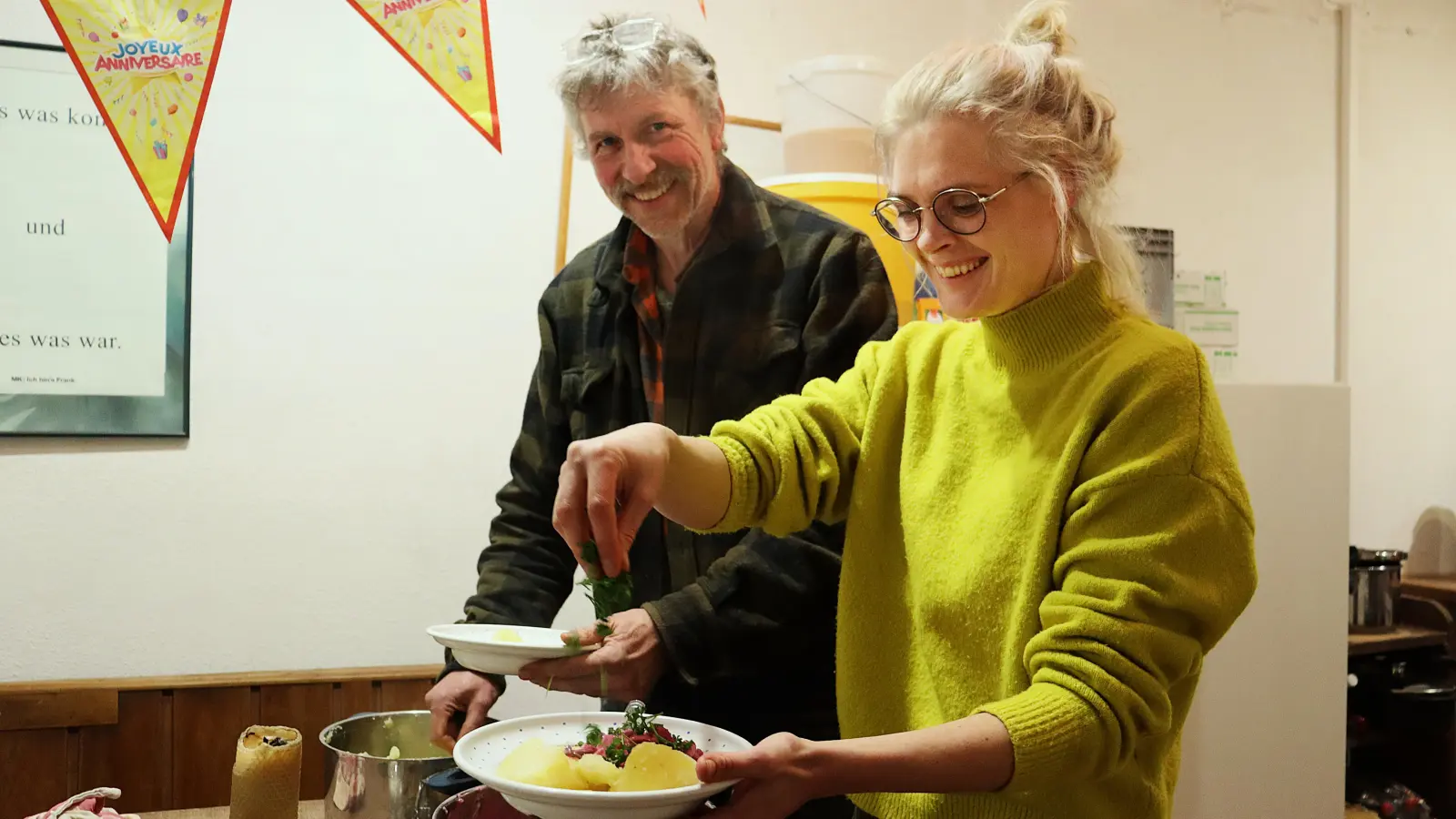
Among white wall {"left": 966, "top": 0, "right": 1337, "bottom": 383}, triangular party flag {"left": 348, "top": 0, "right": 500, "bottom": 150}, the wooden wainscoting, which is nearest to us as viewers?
the wooden wainscoting

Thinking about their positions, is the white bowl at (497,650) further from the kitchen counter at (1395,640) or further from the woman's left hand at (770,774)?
the kitchen counter at (1395,640)

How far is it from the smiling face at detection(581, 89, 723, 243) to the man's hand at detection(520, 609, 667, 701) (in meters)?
0.58

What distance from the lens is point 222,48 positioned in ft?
7.06

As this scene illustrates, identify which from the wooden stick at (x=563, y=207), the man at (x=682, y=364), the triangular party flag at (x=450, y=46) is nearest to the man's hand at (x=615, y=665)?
the man at (x=682, y=364)

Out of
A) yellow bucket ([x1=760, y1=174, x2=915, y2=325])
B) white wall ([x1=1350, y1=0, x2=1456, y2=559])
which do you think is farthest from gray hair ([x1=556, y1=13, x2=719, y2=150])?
white wall ([x1=1350, y1=0, x2=1456, y2=559])

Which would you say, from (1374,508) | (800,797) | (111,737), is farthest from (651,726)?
(1374,508)

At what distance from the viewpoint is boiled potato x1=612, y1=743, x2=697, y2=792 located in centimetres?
92

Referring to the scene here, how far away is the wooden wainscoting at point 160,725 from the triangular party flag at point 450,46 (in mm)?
1172

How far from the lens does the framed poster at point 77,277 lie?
2051mm

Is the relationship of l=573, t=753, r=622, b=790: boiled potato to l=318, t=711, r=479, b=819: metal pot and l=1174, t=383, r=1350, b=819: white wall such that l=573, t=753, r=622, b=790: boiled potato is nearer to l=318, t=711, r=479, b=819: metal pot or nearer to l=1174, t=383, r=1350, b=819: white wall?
l=318, t=711, r=479, b=819: metal pot

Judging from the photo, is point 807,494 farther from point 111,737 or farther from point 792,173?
point 111,737

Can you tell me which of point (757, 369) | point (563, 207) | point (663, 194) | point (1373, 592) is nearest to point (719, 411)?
point (757, 369)

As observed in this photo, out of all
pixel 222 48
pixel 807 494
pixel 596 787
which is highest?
pixel 222 48

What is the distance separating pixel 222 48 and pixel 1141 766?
2.09 meters
